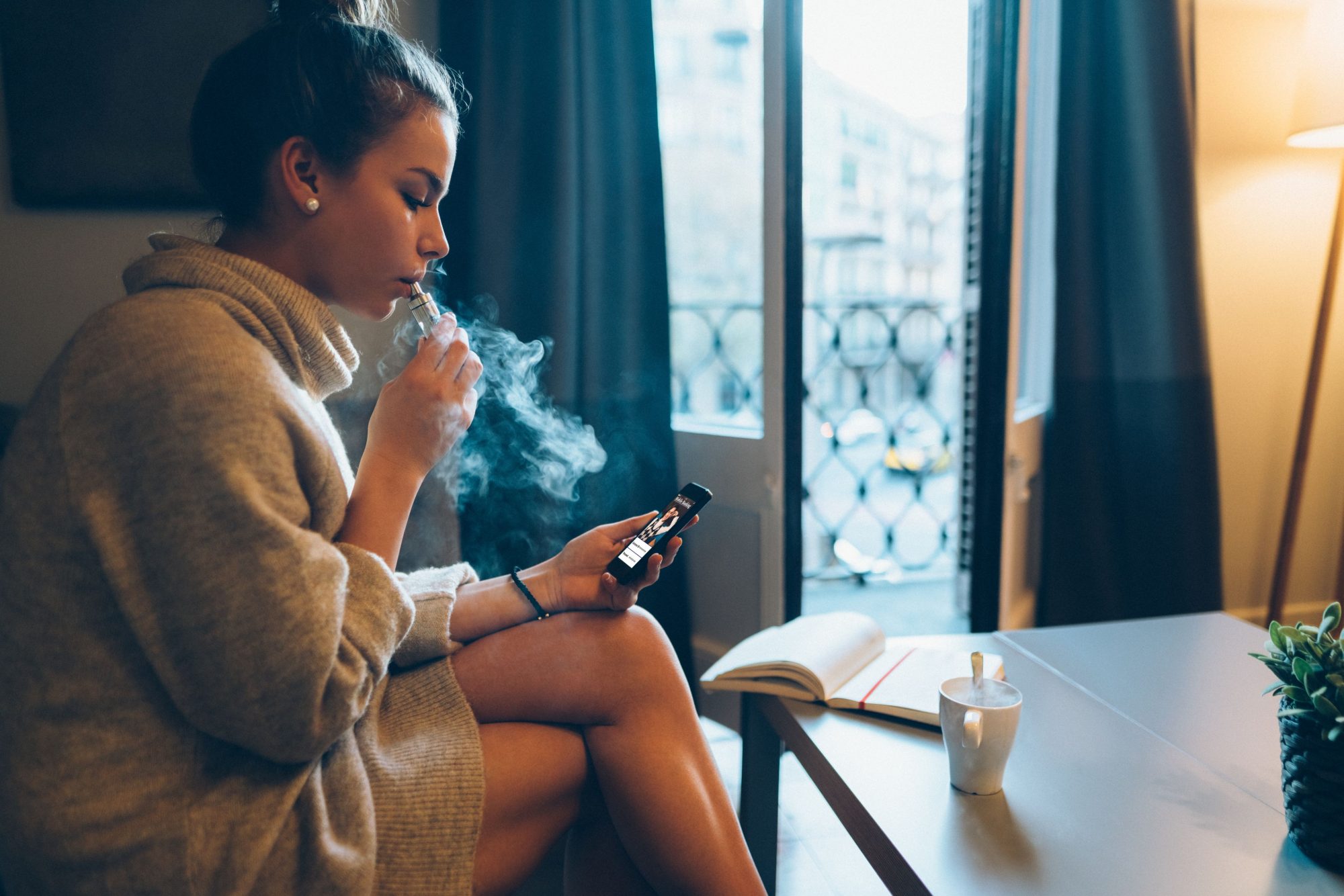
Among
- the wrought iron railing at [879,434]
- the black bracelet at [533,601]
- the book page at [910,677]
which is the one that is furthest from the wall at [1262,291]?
the black bracelet at [533,601]

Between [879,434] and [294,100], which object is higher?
[294,100]

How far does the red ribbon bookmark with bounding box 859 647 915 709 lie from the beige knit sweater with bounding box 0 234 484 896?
0.61 meters

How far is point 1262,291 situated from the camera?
2686mm

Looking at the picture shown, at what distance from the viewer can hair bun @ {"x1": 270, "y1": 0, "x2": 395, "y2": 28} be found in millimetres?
958

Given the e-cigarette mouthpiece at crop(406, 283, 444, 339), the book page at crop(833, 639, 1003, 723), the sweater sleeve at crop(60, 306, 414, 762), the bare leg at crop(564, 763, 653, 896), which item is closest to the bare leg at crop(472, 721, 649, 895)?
the bare leg at crop(564, 763, 653, 896)

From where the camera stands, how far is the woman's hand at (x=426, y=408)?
0.94 metres

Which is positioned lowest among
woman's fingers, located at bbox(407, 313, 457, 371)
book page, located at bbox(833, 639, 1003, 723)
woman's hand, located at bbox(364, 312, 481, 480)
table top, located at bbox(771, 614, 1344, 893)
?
table top, located at bbox(771, 614, 1344, 893)

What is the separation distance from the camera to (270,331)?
851mm

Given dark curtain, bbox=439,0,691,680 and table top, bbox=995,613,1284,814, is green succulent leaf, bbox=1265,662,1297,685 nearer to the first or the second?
table top, bbox=995,613,1284,814

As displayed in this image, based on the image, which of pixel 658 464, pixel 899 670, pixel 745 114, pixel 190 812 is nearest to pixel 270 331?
pixel 190 812

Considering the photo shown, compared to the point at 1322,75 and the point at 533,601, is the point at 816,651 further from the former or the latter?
the point at 1322,75

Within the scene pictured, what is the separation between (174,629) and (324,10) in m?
0.69

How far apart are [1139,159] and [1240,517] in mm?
1189

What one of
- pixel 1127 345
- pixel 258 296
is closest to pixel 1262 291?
pixel 1127 345
